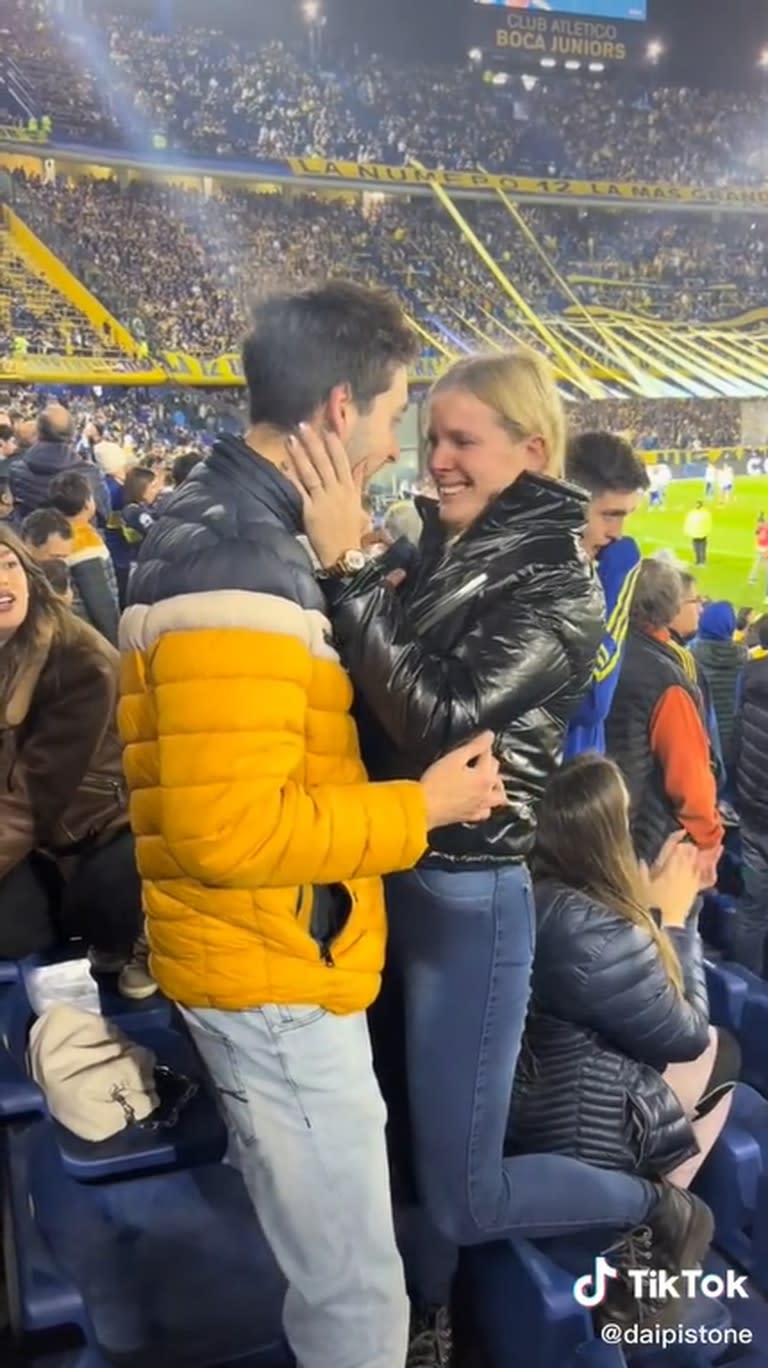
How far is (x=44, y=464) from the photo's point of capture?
4.08m

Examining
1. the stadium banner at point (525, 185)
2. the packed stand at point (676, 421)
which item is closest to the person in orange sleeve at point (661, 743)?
the packed stand at point (676, 421)

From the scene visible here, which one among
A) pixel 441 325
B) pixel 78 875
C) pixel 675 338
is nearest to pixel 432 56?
pixel 441 325

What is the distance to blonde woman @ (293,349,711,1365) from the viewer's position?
3.61 ft

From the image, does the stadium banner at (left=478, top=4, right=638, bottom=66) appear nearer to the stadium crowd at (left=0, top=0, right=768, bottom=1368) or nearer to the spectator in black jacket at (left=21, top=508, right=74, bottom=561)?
the spectator in black jacket at (left=21, top=508, right=74, bottom=561)

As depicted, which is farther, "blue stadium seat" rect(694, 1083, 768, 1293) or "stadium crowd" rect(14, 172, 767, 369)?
"stadium crowd" rect(14, 172, 767, 369)

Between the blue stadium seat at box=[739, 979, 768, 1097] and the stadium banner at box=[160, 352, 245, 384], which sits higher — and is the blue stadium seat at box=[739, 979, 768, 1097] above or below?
below

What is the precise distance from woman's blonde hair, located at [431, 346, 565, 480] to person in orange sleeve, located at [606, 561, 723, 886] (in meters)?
0.96

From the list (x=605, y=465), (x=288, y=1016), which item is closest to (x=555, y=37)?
(x=605, y=465)

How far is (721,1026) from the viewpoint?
6.59 feet

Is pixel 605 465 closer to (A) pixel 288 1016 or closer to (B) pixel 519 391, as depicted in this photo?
(B) pixel 519 391

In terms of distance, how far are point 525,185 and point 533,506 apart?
1884 centimetres

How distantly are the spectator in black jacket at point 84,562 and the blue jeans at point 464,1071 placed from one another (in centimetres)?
239

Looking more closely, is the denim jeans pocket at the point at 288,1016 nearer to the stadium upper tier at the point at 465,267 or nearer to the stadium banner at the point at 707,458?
the stadium upper tier at the point at 465,267

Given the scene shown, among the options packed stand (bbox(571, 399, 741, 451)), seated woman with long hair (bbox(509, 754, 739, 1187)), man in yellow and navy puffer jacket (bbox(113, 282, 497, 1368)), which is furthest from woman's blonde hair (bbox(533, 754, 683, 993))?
packed stand (bbox(571, 399, 741, 451))
